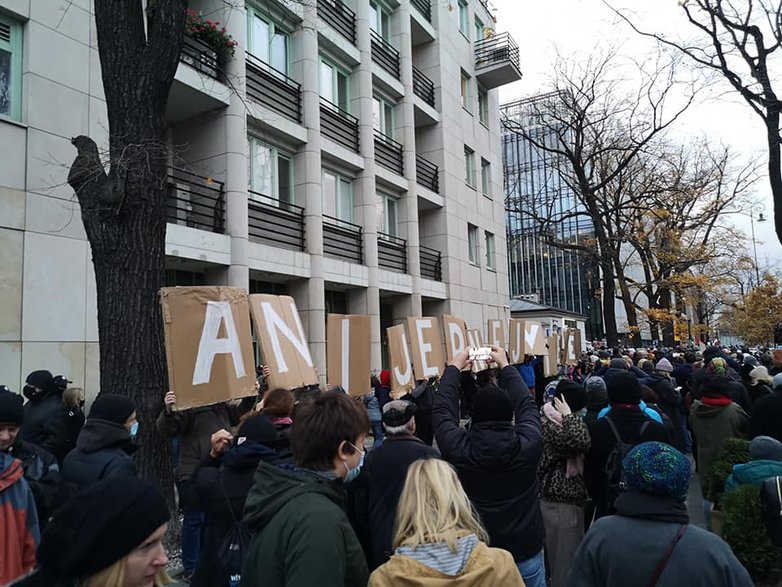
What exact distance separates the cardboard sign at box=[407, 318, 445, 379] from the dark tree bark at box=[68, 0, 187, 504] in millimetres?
2974

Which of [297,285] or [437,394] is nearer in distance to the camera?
[437,394]

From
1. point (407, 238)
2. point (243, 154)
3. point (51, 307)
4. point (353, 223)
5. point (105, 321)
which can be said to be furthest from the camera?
point (407, 238)

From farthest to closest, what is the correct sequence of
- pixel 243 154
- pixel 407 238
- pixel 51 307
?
pixel 407 238
pixel 243 154
pixel 51 307

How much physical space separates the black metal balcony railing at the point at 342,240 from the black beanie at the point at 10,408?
12094mm

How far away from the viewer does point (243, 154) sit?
41.1ft

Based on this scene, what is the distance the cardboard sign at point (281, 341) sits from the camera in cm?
557

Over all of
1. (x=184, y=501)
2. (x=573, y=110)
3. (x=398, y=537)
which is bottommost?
(x=184, y=501)

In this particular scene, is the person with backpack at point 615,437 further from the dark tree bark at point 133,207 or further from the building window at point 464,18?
the building window at point 464,18

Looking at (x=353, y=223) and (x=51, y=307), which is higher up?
(x=353, y=223)

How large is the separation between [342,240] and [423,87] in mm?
8085

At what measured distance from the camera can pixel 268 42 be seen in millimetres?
14641

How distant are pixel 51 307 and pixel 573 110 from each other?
66.8 ft

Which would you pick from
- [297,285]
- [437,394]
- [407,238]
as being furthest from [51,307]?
[407,238]

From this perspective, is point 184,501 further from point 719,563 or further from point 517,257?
point 517,257
